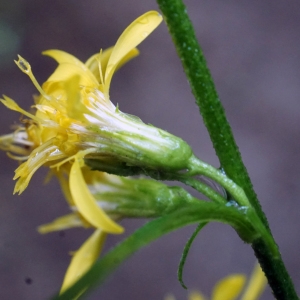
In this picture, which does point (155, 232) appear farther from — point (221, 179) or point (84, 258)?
point (84, 258)

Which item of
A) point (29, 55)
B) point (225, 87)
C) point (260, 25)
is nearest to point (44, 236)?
point (29, 55)

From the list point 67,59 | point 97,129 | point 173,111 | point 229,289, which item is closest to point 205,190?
point 97,129

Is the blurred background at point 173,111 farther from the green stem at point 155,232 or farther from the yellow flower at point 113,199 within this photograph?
the green stem at point 155,232

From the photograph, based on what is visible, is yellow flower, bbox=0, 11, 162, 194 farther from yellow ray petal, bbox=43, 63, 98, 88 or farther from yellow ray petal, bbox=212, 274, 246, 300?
yellow ray petal, bbox=212, 274, 246, 300

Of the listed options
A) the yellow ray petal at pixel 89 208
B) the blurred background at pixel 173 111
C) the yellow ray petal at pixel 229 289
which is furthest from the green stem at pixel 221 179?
the blurred background at pixel 173 111

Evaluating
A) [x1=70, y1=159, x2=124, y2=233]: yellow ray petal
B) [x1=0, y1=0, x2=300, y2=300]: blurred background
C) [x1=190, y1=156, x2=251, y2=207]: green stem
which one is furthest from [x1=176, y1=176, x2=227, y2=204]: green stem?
[x1=0, y1=0, x2=300, y2=300]: blurred background
